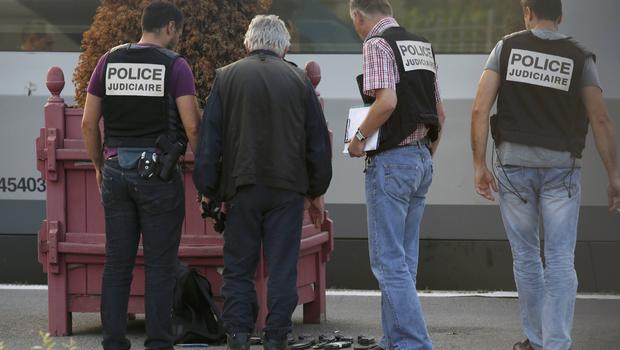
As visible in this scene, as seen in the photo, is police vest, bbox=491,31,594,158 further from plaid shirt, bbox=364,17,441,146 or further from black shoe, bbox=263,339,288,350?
black shoe, bbox=263,339,288,350

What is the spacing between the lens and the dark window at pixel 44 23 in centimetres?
874

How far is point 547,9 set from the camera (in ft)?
19.0

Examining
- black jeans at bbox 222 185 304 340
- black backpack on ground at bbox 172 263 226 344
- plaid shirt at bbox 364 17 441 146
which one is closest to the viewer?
plaid shirt at bbox 364 17 441 146

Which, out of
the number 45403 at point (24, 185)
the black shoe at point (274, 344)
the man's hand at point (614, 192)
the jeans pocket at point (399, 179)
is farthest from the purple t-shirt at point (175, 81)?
the number 45403 at point (24, 185)

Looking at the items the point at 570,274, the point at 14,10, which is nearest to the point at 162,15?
the point at 570,274

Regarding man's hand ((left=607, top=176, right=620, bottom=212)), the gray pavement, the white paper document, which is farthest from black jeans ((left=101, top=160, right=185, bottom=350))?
man's hand ((left=607, top=176, right=620, bottom=212))

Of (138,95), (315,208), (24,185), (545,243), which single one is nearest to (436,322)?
(315,208)

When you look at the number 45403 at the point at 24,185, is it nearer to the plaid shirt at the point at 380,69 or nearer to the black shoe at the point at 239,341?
the black shoe at the point at 239,341

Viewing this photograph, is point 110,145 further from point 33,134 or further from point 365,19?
point 33,134

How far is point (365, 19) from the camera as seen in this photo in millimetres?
5863

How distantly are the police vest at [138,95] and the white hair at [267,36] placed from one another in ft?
1.32

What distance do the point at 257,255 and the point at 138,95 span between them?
0.96 m

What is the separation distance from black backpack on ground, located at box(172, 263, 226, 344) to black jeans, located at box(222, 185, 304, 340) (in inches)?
23.6

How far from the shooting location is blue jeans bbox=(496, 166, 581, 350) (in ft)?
18.5
